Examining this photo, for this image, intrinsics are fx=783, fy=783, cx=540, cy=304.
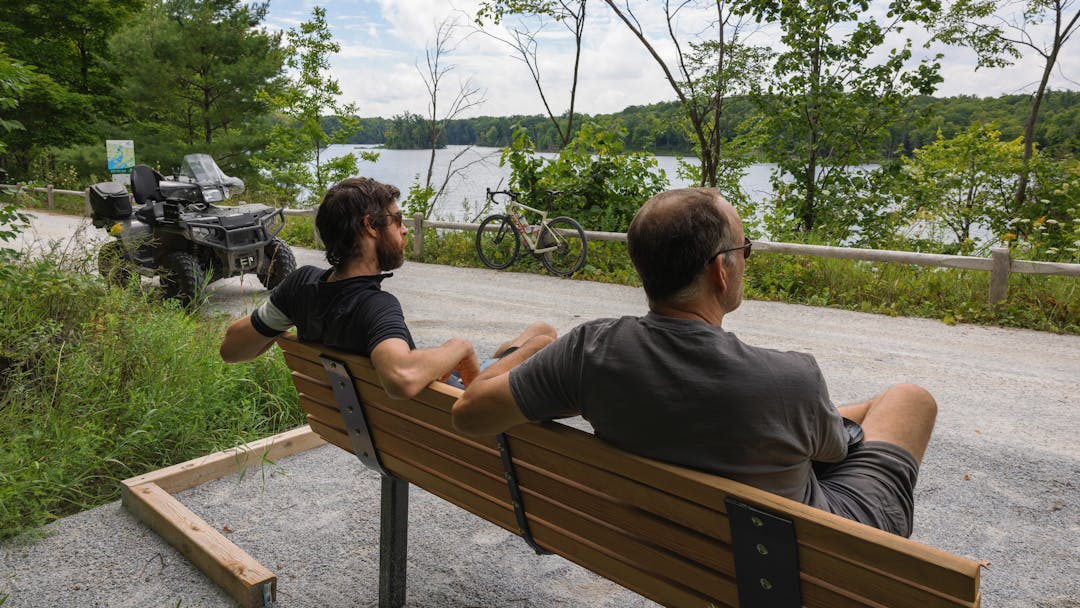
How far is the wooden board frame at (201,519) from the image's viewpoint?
2.65 m

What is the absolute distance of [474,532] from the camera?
128 inches

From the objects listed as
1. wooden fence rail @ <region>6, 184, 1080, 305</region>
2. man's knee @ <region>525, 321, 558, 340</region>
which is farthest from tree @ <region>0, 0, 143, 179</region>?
man's knee @ <region>525, 321, 558, 340</region>

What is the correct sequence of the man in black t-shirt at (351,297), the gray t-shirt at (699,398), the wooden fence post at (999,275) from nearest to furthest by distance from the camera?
1. the gray t-shirt at (699,398)
2. the man in black t-shirt at (351,297)
3. the wooden fence post at (999,275)

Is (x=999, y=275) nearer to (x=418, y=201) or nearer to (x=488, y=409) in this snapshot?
(x=488, y=409)

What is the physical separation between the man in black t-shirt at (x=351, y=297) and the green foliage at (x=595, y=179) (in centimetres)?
847

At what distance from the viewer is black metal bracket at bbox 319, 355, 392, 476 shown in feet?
7.74

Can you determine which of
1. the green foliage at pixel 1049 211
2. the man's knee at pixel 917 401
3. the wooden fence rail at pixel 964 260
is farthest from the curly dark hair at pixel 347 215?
the green foliage at pixel 1049 211

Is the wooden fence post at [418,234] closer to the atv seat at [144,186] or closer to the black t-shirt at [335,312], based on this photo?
the atv seat at [144,186]

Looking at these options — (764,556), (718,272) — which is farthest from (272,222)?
(764,556)

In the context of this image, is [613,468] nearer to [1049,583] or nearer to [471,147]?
[1049,583]

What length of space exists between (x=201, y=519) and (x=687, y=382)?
225 centimetres

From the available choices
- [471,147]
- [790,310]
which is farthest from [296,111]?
[790,310]

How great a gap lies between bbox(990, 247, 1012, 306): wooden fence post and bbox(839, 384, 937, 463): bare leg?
6.08 meters

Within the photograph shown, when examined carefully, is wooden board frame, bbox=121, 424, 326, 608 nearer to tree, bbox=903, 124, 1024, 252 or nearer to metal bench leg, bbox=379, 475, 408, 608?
metal bench leg, bbox=379, 475, 408, 608
